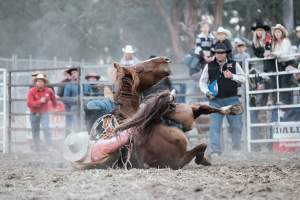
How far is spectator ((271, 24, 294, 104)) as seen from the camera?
35.9ft

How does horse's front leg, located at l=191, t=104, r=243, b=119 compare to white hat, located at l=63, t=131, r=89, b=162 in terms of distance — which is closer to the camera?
horse's front leg, located at l=191, t=104, r=243, b=119

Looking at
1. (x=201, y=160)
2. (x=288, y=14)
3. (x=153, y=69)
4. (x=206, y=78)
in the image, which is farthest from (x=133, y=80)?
(x=288, y=14)

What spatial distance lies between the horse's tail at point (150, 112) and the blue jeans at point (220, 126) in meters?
3.52

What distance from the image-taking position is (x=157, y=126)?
21.7 feet

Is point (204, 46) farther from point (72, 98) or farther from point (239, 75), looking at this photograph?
point (72, 98)

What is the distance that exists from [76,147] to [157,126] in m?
0.90

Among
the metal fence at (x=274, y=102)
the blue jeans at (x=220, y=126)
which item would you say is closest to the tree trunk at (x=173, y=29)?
the metal fence at (x=274, y=102)

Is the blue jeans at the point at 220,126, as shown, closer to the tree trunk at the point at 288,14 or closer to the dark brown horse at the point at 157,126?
the dark brown horse at the point at 157,126

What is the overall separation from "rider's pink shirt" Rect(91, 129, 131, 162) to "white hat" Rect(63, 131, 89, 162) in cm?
11

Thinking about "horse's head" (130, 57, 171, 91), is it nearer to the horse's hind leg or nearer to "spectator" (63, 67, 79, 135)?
the horse's hind leg

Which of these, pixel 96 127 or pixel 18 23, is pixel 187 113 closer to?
pixel 96 127

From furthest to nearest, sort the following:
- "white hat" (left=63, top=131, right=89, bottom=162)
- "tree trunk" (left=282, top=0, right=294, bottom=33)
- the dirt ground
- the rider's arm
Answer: "tree trunk" (left=282, top=0, right=294, bottom=33) < the rider's arm < "white hat" (left=63, top=131, right=89, bottom=162) < the dirt ground

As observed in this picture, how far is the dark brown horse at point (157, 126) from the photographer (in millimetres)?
6512

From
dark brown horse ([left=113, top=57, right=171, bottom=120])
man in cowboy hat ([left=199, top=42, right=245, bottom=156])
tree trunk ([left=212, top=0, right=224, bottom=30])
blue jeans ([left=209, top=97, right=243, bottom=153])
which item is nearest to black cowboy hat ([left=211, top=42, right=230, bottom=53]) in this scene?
man in cowboy hat ([left=199, top=42, right=245, bottom=156])
